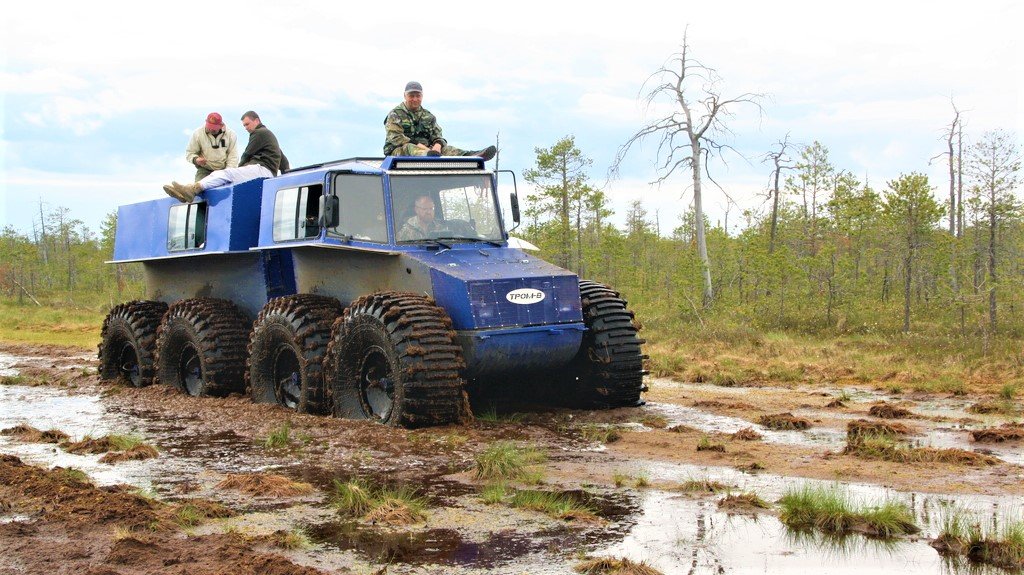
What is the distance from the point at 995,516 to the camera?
21.8ft

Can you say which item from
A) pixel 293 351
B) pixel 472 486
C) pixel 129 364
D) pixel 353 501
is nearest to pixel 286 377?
pixel 293 351

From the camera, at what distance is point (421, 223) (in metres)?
11.5

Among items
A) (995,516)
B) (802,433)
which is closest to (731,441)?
(802,433)

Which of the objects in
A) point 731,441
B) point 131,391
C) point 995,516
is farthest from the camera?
point 131,391

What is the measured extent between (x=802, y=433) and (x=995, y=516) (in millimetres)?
3801

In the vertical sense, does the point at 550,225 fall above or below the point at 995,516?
above

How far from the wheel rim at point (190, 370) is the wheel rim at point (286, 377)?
2222mm

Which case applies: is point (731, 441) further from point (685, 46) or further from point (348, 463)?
point (685, 46)

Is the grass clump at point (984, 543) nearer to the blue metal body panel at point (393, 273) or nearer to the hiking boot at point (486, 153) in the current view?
the blue metal body panel at point (393, 273)

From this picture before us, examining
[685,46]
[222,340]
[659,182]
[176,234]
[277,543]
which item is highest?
[685,46]

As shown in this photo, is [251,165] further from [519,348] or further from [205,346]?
[519,348]

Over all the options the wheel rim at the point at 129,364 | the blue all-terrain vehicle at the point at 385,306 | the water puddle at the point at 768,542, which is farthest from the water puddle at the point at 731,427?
the wheel rim at the point at 129,364

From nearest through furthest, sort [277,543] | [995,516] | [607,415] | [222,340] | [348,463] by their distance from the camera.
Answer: [277,543] < [995,516] < [348,463] < [607,415] < [222,340]

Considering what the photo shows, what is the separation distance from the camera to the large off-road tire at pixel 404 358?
9.99 metres
